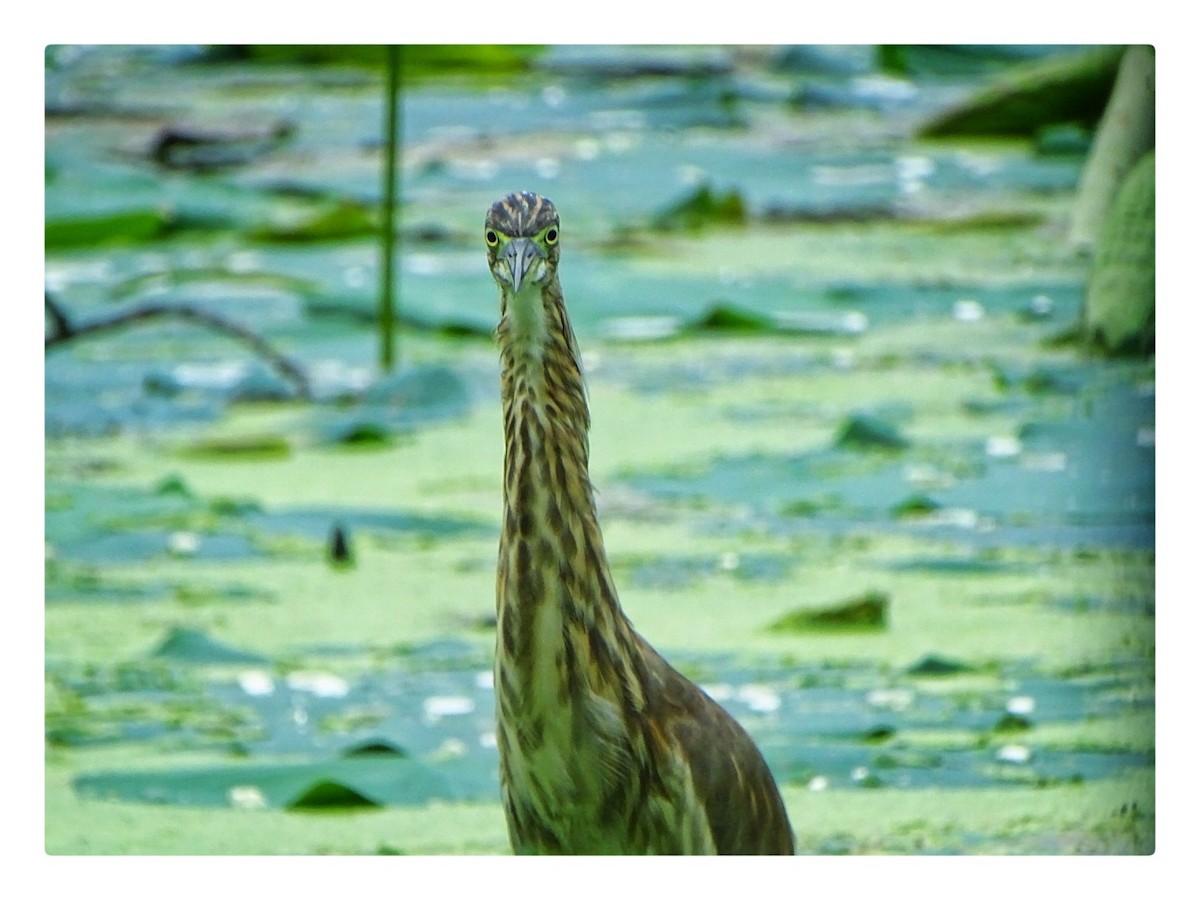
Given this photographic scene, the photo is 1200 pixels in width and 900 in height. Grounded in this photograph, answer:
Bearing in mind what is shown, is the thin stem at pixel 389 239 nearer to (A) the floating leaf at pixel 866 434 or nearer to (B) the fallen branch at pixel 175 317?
(B) the fallen branch at pixel 175 317

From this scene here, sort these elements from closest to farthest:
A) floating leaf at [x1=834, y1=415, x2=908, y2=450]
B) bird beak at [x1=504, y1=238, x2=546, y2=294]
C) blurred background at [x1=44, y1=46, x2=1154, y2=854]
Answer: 1. bird beak at [x1=504, y1=238, x2=546, y2=294]
2. blurred background at [x1=44, y1=46, x2=1154, y2=854]
3. floating leaf at [x1=834, y1=415, x2=908, y2=450]

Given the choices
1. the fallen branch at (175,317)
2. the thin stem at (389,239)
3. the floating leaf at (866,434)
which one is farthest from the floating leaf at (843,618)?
the fallen branch at (175,317)

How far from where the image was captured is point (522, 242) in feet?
6.45

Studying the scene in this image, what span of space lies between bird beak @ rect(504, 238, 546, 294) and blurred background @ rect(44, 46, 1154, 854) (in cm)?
110

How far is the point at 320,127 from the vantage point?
120 inches

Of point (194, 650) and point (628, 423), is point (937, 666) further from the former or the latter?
point (194, 650)

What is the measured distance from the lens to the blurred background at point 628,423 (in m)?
2.92

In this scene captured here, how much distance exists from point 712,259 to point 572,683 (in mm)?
1280

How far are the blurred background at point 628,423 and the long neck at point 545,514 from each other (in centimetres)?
96

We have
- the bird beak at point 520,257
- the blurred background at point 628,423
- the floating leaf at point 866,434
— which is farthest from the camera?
the floating leaf at point 866,434

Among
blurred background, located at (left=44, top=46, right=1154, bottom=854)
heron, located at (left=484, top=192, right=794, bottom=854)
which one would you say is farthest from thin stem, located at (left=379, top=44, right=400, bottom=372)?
heron, located at (left=484, top=192, right=794, bottom=854)

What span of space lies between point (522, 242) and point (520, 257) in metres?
0.02

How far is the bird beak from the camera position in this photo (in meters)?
1.95

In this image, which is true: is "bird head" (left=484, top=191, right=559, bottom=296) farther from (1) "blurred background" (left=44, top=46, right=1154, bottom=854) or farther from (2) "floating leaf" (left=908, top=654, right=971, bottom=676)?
(2) "floating leaf" (left=908, top=654, right=971, bottom=676)
